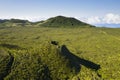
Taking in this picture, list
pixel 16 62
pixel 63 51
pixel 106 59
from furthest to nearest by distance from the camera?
pixel 106 59, pixel 63 51, pixel 16 62

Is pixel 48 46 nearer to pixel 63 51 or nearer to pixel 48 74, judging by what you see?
pixel 63 51

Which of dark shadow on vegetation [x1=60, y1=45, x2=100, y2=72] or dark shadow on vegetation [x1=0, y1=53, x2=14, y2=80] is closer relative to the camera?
dark shadow on vegetation [x1=0, y1=53, x2=14, y2=80]

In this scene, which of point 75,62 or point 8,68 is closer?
point 8,68

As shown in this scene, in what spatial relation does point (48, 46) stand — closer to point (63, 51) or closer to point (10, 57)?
point (63, 51)

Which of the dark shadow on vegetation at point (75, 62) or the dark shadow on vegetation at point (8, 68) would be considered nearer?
the dark shadow on vegetation at point (8, 68)

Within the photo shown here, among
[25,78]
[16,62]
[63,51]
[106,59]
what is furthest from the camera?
[106,59]

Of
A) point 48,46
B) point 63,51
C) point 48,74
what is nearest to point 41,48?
point 48,46

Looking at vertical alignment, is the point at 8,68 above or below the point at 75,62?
below

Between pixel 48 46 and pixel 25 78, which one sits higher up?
pixel 48 46

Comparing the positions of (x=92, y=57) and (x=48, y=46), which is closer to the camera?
(x=48, y=46)
